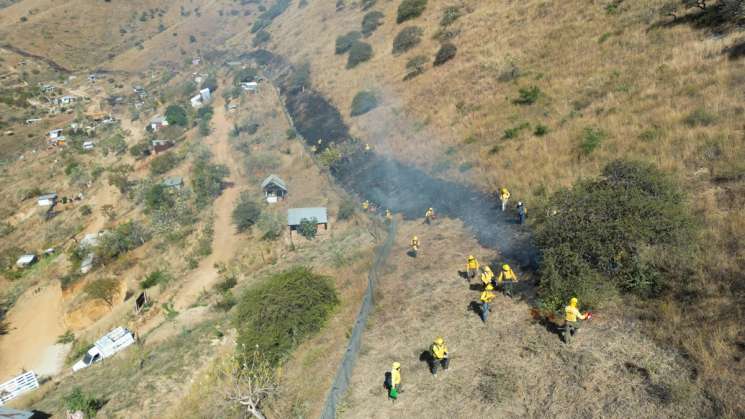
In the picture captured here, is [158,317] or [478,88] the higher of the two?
[478,88]

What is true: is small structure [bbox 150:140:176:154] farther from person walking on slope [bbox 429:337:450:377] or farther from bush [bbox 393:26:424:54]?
person walking on slope [bbox 429:337:450:377]

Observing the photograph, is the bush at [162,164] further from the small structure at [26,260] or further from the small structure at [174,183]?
the small structure at [26,260]

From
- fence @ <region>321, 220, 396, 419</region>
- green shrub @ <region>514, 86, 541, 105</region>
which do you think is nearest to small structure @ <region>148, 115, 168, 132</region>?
green shrub @ <region>514, 86, 541, 105</region>

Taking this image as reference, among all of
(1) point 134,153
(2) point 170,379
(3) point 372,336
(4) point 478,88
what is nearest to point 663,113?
(4) point 478,88

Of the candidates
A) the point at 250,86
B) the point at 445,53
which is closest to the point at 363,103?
the point at 445,53

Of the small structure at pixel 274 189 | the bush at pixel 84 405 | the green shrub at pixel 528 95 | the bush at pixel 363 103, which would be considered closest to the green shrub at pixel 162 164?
the small structure at pixel 274 189

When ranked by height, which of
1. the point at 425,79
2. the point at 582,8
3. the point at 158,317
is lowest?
the point at 158,317

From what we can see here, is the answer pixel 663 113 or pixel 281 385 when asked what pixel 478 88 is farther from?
pixel 281 385
